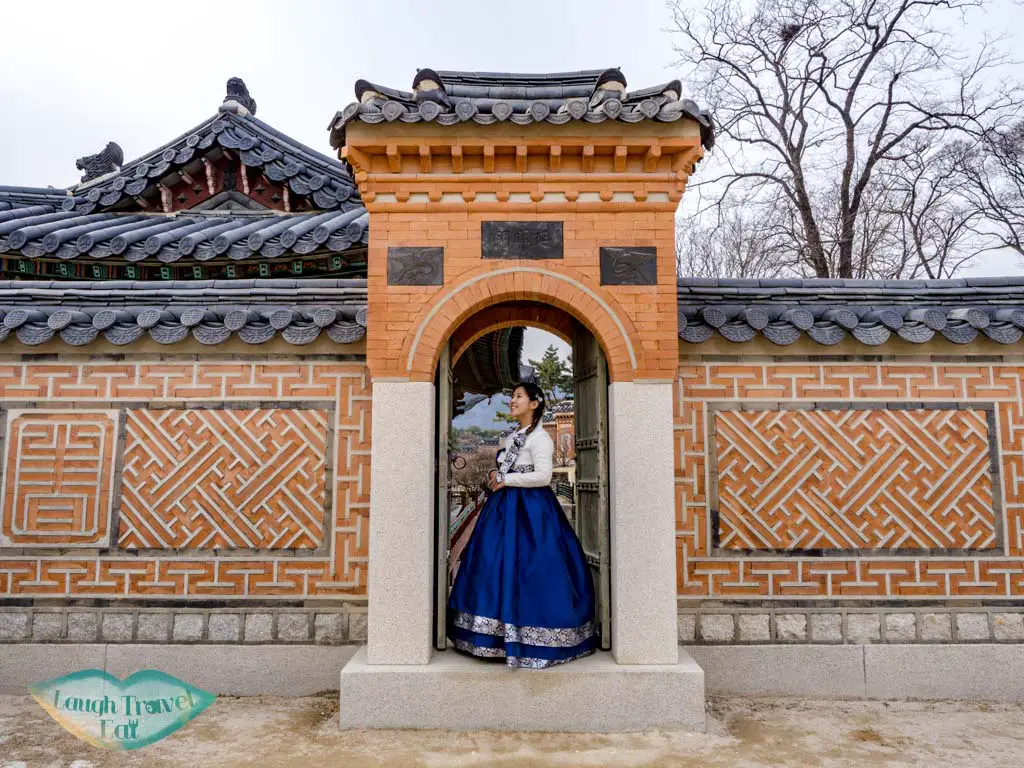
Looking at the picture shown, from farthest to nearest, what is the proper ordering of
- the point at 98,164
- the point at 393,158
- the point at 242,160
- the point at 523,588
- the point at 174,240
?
the point at 98,164 → the point at 242,160 → the point at 174,240 → the point at 393,158 → the point at 523,588

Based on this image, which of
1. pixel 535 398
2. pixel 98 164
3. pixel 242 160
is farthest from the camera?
pixel 98 164

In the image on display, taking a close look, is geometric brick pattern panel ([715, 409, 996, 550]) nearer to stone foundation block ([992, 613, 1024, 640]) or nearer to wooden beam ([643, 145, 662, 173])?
stone foundation block ([992, 613, 1024, 640])

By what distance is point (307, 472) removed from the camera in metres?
5.28

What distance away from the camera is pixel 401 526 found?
4.52 metres

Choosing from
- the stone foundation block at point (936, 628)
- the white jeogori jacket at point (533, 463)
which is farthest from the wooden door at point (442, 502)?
the stone foundation block at point (936, 628)

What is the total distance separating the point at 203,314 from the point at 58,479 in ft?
5.41

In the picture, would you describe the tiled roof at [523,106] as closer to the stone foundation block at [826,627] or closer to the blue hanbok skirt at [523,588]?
the blue hanbok skirt at [523,588]

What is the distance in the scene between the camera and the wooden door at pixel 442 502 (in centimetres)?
477

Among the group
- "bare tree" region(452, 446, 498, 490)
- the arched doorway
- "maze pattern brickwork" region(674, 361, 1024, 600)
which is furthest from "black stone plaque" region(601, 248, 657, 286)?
"bare tree" region(452, 446, 498, 490)

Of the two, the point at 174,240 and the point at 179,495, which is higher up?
the point at 174,240

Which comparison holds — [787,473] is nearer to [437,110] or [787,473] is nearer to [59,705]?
[437,110]

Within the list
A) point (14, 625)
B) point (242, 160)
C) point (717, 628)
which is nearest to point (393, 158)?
point (242, 160)

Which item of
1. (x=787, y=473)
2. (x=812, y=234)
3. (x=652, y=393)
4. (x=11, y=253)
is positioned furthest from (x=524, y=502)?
(x=812, y=234)

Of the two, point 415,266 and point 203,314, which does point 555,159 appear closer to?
point 415,266
